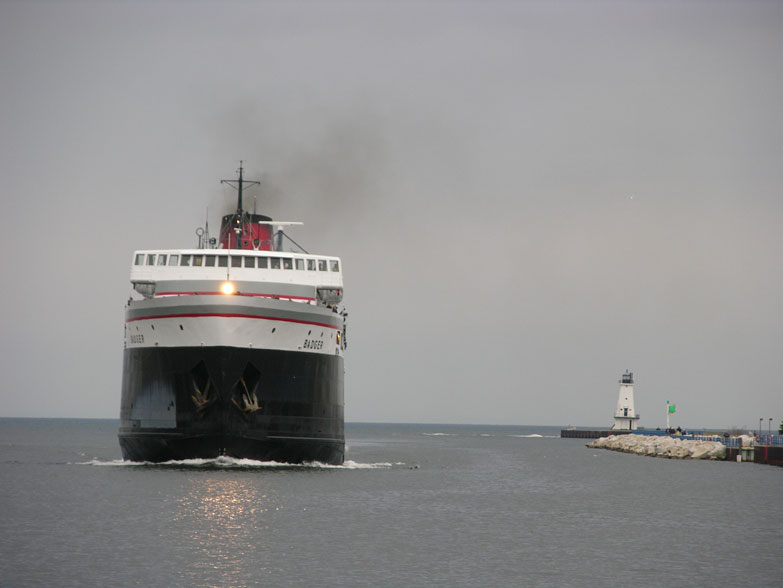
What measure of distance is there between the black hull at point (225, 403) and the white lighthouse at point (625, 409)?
8912 cm

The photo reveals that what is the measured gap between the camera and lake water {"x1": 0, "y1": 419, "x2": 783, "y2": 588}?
22203mm

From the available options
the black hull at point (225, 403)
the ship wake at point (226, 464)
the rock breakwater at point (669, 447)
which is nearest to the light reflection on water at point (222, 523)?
the ship wake at point (226, 464)

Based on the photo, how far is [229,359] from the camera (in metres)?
40.2

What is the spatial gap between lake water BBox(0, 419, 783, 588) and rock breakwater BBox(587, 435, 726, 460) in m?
32.3

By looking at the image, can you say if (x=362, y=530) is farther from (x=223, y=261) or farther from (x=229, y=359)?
(x=223, y=261)

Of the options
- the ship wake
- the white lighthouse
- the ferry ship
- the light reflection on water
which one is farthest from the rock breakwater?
the light reflection on water

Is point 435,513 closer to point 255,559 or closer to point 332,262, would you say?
point 255,559

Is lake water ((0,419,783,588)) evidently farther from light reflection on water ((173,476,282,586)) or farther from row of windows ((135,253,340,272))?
row of windows ((135,253,340,272))

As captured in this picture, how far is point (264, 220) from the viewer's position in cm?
5328

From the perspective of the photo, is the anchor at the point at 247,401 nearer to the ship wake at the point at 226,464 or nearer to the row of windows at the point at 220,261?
the ship wake at the point at 226,464

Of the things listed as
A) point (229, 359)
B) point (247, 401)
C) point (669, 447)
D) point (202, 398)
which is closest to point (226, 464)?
point (247, 401)

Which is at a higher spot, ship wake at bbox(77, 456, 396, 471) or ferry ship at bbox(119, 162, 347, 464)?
ferry ship at bbox(119, 162, 347, 464)

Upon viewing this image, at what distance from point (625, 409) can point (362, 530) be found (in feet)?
347

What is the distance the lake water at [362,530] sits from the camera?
22203 mm
